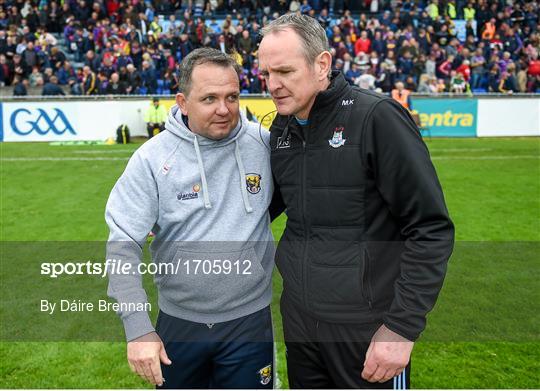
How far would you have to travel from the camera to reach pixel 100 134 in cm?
1608

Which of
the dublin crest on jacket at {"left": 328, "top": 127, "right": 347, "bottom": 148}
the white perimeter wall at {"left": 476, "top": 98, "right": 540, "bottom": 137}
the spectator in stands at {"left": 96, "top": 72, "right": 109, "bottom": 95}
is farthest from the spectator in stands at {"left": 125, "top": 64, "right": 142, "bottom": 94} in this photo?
the dublin crest on jacket at {"left": 328, "top": 127, "right": 347, "bottom": 148}

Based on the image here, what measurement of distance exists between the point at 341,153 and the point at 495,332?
307cm

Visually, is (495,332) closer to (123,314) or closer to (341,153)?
(341,153)

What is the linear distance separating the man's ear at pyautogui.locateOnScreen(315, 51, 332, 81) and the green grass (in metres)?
2.33

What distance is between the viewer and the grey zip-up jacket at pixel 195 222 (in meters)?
2.33

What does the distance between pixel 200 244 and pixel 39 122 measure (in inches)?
594

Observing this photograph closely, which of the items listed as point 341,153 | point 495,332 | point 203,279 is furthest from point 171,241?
point 495,332

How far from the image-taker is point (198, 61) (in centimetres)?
237

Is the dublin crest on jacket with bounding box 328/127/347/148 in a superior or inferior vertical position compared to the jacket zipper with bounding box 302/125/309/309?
superior

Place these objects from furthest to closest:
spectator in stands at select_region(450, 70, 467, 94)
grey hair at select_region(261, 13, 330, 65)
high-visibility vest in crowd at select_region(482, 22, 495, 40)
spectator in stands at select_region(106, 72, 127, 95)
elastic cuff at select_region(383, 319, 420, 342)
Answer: high-visibility vest in crowd at select_region(482, 22, 495, 40)
spectator in stands at select_region(450, 70, 467, 94)
spectator in stands at select_region(106, 72, 127, 95)
grey hair at select_region(261, 13, 330, 65)
elastic cuff at select_region(383, 319, 420, 342)

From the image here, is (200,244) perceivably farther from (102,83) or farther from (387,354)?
(102,83)

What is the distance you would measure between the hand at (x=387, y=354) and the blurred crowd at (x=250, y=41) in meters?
16.6

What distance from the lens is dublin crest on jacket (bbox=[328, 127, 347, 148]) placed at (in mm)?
2287

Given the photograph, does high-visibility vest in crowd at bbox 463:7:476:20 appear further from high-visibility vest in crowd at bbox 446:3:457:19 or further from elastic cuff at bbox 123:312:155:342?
elastic cuff at bbox 123:312:155:342
